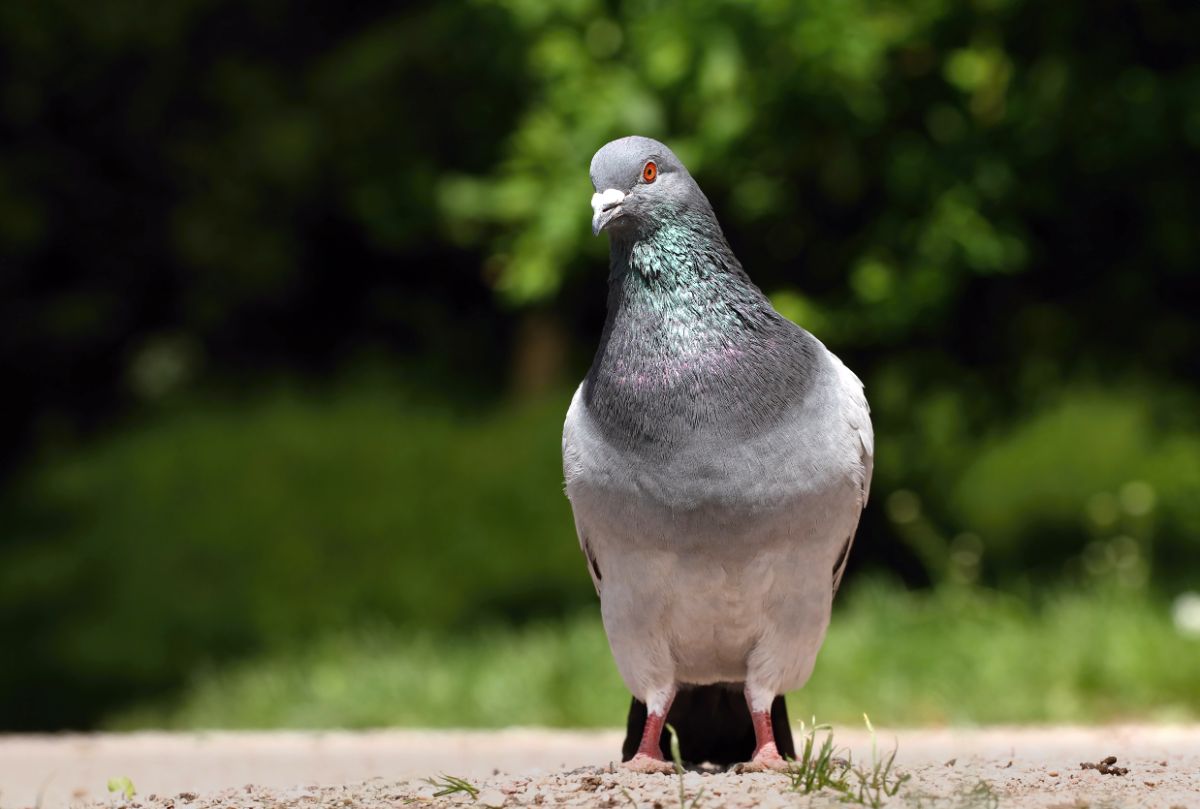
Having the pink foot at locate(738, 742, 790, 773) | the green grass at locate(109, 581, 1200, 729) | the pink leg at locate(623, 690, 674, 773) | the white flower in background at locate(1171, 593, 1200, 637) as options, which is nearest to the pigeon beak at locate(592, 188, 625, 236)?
the pink leg at locate(623, 690, 674, 773)

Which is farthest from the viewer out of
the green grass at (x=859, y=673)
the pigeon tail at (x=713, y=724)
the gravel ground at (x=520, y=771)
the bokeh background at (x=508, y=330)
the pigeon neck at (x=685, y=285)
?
the bokeh background at (x=508, y=330)

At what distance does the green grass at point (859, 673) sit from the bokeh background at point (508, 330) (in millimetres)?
27

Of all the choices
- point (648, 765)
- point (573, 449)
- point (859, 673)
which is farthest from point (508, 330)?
point (648, 765)

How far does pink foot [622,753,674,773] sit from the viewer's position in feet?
12.4

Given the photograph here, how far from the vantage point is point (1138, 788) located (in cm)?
347

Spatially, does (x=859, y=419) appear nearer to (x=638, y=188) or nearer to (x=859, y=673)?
(x=638, y=188)

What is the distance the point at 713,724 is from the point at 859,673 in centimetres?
339

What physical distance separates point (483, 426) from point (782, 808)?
296 inches

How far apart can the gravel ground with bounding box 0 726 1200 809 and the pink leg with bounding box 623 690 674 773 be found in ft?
0.26

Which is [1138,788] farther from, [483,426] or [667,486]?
[483,426]

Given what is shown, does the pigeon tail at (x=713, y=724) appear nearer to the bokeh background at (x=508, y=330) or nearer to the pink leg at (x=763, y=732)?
the pink leg at (x=763, y=732)

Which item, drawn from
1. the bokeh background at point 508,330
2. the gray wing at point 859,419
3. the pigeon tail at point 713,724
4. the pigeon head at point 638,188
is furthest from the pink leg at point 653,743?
the bokeh background at point 508,330

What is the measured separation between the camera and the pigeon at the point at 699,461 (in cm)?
370

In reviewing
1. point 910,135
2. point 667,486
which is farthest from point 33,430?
point 667,486
